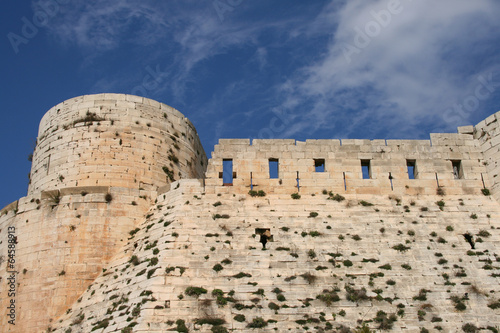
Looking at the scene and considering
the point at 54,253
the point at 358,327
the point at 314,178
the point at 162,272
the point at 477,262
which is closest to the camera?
the point at 358,327

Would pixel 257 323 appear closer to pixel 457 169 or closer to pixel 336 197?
pixel 336 197

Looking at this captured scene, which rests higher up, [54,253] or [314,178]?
[314,178]

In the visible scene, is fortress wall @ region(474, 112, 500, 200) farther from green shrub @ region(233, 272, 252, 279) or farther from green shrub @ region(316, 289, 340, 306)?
green shrub @ region(233, 272, 252, 279)

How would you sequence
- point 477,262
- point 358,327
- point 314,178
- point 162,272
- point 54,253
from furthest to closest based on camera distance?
point 314,178 < point 54,253 < point 477,262 < point 162,272 < point 358,327

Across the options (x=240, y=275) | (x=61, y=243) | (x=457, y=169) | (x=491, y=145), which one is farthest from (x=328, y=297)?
(x=491, y=145)

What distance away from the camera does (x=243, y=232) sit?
62.0ft

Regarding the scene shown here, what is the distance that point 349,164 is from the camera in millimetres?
21578

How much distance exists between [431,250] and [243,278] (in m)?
6.74

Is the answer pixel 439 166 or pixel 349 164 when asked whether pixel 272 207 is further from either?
pixel 439 166

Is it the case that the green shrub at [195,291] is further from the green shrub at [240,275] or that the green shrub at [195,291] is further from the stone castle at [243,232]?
the green shrub at [240,275]

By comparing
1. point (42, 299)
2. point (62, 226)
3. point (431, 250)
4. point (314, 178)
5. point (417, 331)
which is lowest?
point (417, 331)

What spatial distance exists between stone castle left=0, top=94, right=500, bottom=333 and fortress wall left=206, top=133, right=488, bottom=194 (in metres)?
0.06

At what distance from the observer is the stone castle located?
16109 mm

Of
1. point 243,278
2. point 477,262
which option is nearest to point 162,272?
point 243,278
